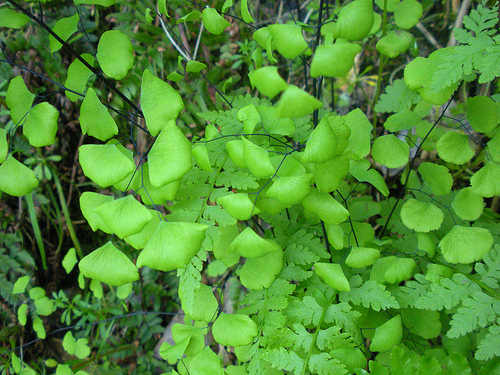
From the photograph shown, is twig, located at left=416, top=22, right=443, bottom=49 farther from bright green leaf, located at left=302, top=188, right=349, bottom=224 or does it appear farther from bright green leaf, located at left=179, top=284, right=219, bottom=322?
bright green leaf, located at left=179, top=284, right=219, bottom=322

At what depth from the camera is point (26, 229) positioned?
1.33 metres

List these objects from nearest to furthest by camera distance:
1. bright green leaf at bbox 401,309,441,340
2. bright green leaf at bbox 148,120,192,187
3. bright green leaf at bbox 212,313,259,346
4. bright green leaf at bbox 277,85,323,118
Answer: bright green leaf at bbox 277,85,323,118 < bright green leaf at bbox 148,120,192,187 < bright green leaf at bbox 212,313,259,346 < bright green leaf at bbox 401,309,441,340

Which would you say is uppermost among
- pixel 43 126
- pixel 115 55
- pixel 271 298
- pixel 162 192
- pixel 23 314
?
pixel 115 55

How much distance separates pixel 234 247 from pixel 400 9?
65cm

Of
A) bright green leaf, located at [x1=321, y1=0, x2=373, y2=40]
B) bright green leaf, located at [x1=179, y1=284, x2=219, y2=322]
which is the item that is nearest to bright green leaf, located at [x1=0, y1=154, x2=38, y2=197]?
bright green leaf, located at [x1=179, y1=284, x2=219, y2=322]

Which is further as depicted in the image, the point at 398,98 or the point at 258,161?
the point at 398,98

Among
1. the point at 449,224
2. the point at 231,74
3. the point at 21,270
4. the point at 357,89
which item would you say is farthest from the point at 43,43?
the point at 449,224

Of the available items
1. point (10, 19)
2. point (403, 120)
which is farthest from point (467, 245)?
point (10, 19)

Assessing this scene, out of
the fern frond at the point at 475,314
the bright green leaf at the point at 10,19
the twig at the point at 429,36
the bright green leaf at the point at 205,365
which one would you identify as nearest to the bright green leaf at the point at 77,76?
the bright green leaf at the point at 10,19

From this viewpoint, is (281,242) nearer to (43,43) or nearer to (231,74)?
(231,74)

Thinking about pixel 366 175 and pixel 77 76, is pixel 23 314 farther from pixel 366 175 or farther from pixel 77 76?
pixel 366 175

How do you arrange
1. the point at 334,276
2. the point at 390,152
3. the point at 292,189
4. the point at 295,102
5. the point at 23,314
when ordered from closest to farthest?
the point at 295,102, the point at 292,189, the point at 334,276, the point at 390,152, the point at 23,314

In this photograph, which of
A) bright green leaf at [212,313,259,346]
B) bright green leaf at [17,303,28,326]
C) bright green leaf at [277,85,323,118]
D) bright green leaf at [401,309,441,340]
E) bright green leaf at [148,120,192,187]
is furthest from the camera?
bright green leaf at [17,303,28,326]

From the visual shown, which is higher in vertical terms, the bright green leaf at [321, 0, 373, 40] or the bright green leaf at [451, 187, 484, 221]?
the bright green leaf at [321, 0, 373, 40]
